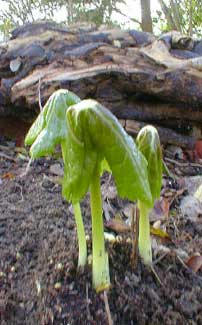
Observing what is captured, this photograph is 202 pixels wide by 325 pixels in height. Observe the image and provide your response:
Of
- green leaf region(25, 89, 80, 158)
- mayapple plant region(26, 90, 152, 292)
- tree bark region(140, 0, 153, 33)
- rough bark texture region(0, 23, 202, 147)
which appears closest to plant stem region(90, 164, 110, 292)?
mayapple plant region(26, 90, 152, 292)

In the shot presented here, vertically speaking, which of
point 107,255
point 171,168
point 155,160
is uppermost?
point 155,160

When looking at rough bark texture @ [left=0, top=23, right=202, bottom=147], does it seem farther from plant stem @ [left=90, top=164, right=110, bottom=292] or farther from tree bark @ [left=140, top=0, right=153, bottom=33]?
tree bark @ [left=140, top=0, right=153, bottom=33]

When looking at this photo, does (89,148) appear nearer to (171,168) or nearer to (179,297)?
(179,297)

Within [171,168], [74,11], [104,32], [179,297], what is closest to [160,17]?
[74,11]

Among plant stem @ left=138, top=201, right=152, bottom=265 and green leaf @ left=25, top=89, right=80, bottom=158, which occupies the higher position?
green leaf @ left=25, top=89, right=80, bottom=158

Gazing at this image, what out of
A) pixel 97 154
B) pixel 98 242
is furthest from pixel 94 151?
pixel 98 242

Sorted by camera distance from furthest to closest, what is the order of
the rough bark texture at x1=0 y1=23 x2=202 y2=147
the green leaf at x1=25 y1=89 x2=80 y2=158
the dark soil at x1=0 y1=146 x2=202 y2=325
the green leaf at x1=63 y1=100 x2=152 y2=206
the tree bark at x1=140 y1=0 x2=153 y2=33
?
the tree bark at x1=140 y1=0 x2=153 y2=33 → the rough bark texture at x1=0 y1=23 x2=202 y2=147 → the dark soil at x1=0 y1=146 x2=202 y2=325 → the green leaf at x1=25 y1=89 x2=80 y2=158 → the green leaf at x1=63 y1=100 x2=152 y2=206

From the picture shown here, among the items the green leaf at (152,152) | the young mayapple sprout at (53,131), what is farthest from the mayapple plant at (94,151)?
the green leaf at (152,152)

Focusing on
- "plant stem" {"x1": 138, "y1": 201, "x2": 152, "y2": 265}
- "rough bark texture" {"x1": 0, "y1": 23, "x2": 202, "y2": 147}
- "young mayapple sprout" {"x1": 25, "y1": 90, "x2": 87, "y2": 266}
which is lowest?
"plant stem" {"x1": 138, "y1": 201, "x2": 152, "y2": 265}
